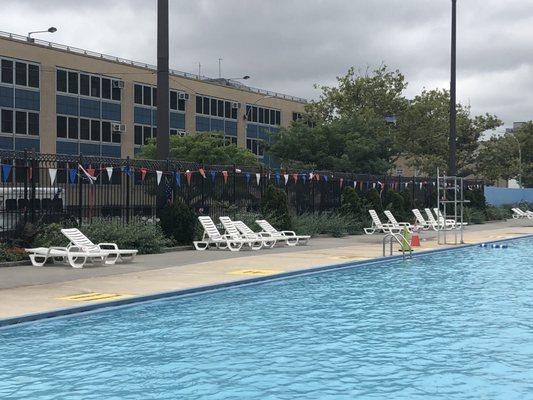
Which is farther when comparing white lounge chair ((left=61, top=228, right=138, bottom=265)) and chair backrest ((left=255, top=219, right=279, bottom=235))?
chair backrest ((left=255, top=219, right=279, bottom=235))

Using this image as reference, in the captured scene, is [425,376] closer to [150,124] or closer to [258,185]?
[258,185]

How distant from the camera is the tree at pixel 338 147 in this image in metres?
Result: 46.9

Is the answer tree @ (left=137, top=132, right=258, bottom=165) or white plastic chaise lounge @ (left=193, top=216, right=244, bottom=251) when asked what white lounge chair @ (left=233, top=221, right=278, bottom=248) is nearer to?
white plastic chaise lounge @ (left=193, top=216, right=244, bottom=251)

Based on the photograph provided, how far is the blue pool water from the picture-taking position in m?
7.34

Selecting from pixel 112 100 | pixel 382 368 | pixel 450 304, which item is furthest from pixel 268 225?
pixel 112 100

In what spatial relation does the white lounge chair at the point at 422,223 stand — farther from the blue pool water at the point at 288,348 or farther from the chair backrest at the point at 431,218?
the blue pool water at the point at 288,348

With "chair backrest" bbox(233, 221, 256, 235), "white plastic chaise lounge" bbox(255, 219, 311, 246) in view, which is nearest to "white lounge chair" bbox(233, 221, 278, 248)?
"chair backrest" bbox(233, 221, 256, 235)

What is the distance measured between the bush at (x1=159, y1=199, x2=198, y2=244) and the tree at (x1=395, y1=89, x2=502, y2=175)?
38836mm

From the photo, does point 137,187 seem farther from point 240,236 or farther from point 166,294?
point 166,294

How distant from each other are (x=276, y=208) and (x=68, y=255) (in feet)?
38.8

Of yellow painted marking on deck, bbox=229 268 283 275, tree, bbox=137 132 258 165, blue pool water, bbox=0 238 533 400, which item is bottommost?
blue pool water, bbox=0 238 533 400

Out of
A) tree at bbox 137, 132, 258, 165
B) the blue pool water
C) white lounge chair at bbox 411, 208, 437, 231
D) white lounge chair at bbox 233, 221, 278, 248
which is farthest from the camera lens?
tree at bbox 137, 132, 258, 165

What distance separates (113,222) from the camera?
21.3 metres

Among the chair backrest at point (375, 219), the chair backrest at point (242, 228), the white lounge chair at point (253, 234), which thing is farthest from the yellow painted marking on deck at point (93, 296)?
the chair backrest at point (375, 219)
